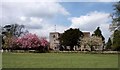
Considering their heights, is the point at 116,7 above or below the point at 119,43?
above

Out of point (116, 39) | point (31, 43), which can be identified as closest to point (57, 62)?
point (116, 39)

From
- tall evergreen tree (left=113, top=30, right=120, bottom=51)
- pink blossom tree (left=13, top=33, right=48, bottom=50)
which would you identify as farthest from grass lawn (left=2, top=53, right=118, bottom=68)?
pink blossom tree (left=13, top=33, right=48, bottom=50)

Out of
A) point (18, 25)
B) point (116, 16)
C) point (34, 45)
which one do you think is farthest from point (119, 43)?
point (18, 25)

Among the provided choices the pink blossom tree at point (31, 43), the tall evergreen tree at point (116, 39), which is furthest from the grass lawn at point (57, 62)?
the pink blossom tree at point (31, 43)

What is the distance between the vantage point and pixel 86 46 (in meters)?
119

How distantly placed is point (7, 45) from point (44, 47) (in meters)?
13.4

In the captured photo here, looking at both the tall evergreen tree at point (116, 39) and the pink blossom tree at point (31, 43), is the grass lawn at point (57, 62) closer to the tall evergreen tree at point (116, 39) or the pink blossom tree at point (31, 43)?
the tall evergreen tree at point (116, 39)

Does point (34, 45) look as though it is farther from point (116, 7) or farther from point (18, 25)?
point (116, 7)

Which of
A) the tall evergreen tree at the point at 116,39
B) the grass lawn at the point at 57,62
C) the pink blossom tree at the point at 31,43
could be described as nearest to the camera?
the grass lawn at the point at 57,62

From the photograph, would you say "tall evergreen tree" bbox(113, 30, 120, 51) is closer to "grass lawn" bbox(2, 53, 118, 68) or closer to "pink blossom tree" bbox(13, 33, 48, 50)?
"grass lawn" bbox(2, 53, 118, 68)

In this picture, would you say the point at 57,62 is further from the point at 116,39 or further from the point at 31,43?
the point at 31,43

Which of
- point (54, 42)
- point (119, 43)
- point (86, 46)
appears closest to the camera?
point (119, 43)

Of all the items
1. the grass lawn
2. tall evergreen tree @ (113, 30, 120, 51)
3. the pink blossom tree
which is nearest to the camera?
the grass lawn

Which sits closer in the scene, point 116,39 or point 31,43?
point 116,39
